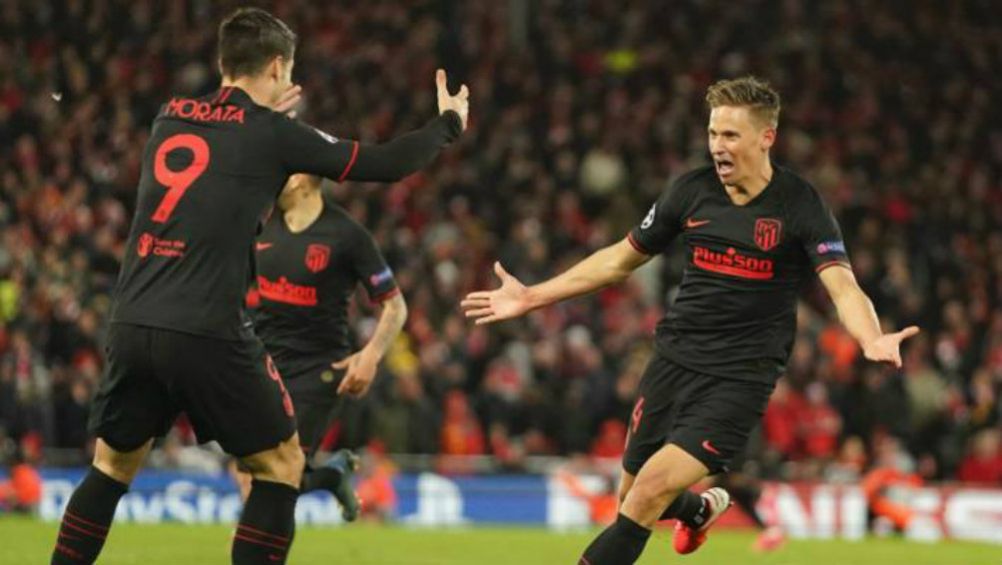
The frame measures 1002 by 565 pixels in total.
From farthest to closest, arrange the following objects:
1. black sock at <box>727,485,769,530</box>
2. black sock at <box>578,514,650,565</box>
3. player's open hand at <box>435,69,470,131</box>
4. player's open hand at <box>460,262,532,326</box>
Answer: black sock at <box>727,485,769,530</box>
player's open hand at <box>460,262,532,326</box>
black sock at <box>578,514,650,565</box>
player's open hand at <box>435,69,470,131</box>

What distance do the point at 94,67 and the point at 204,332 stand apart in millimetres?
13233

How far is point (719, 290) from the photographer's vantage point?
28.1 ft

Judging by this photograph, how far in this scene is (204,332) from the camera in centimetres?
698

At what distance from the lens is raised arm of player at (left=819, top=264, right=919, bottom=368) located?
751 cm

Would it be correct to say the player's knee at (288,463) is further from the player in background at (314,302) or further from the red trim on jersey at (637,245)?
the player in background at (314,302)

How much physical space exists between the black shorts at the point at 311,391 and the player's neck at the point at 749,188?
121 inches

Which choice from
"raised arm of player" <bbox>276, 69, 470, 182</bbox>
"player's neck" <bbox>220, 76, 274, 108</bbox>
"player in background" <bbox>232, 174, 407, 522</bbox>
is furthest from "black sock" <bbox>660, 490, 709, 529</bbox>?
"player's neck" <bbox>220, 76, 274, 108</bbox>

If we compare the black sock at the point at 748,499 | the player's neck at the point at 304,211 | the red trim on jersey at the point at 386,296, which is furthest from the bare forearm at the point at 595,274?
the black sock at the point at 748,499

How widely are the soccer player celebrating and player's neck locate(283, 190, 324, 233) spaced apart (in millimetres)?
2575

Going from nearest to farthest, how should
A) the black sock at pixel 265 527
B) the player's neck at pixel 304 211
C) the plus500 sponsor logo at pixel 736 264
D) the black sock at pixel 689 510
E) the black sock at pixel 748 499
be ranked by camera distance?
the black sock at pixel 265 527
the plus500 sponsor logo at pixel 736 264
the black sock at pixel 689 510
the player's neck at pixel 304 211
the black sock at pixel 748 499

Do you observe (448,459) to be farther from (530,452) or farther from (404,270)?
(404,270)

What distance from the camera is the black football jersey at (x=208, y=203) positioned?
277 inches

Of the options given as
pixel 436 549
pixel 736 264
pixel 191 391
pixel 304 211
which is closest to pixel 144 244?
pixel 191 391

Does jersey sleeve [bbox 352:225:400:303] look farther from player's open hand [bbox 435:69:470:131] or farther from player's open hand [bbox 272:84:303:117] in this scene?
player's open hand [bbox 272:84:303:117]
